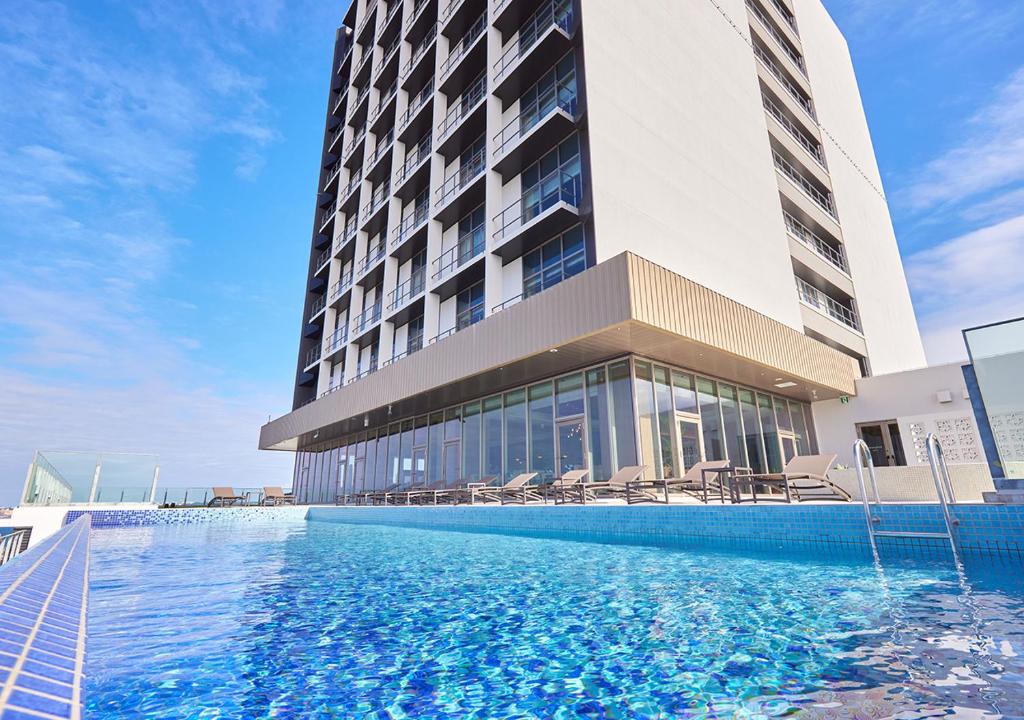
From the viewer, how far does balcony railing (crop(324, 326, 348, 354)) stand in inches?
843

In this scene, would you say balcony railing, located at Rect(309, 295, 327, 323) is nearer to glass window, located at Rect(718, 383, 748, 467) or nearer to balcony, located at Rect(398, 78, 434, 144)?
balcony, located at Rect(398, 78, 434, 144)

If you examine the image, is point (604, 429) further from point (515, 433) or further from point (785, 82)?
point (785, 82)

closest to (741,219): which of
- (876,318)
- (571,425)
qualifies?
(571,425)

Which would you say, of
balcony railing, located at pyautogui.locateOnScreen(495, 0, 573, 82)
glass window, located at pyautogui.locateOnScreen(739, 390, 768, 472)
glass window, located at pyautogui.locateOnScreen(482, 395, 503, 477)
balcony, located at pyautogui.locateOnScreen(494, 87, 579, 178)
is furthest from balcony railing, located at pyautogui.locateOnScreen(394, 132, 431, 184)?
glass window, located at pyautogui.locateOnScreen(739, 390, 768, 472)

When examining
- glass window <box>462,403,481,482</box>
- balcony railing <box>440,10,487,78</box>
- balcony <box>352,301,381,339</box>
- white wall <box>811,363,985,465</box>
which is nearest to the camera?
white wall <box>811,363,985,465</box>

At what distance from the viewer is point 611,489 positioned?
9.91m

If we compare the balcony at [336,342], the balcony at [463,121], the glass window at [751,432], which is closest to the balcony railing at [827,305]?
the glass window at [751,432]

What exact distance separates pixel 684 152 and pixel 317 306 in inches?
798

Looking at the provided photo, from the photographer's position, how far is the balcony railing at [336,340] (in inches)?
843

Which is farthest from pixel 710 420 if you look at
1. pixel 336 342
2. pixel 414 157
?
pixel 336 342

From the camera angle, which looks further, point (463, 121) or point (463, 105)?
point (463, 105)

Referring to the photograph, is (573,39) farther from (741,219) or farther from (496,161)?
Answer: (741,219)

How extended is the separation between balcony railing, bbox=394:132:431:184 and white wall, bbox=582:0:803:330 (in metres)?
7.79

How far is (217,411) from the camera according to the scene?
42.9 metres
